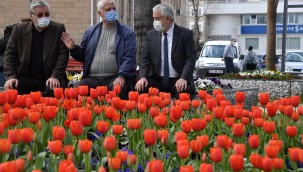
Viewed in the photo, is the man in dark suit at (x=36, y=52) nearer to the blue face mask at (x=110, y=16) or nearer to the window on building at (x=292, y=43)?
the blue face mask at (x=110, y=16)

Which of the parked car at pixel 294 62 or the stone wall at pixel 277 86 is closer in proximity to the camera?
the stone wall at pixel 277 86

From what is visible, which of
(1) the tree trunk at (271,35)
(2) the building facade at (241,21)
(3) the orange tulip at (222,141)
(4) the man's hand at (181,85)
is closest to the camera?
(3) the orange tulip at (222,141)

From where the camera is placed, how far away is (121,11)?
33312 mm

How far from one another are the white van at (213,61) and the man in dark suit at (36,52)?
19.2m

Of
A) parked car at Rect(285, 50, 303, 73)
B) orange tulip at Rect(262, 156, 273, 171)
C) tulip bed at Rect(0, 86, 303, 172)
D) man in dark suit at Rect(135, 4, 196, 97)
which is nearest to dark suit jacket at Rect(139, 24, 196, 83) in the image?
man in dark suit at Rect(135, 4, 196, 97)

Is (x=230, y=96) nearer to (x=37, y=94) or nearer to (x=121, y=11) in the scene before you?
(x=37, y=94)

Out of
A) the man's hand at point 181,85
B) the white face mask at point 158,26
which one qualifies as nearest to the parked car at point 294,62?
the white face mask at point 158,26

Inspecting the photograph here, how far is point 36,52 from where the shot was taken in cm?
740

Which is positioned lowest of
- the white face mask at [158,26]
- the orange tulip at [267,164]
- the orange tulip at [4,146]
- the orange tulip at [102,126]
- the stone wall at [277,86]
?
the stone wall at [277,86]

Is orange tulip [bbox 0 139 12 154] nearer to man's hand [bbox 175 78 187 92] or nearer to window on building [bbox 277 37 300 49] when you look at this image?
man's hand [bbox 175 78 187 92]

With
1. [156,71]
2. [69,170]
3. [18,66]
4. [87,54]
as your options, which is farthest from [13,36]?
[69,170]

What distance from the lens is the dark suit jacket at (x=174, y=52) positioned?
24.8 ft

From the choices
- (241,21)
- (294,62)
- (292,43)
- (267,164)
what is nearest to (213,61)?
(294,62)

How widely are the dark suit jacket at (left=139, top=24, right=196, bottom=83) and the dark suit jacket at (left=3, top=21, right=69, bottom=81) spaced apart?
3.08 feet
